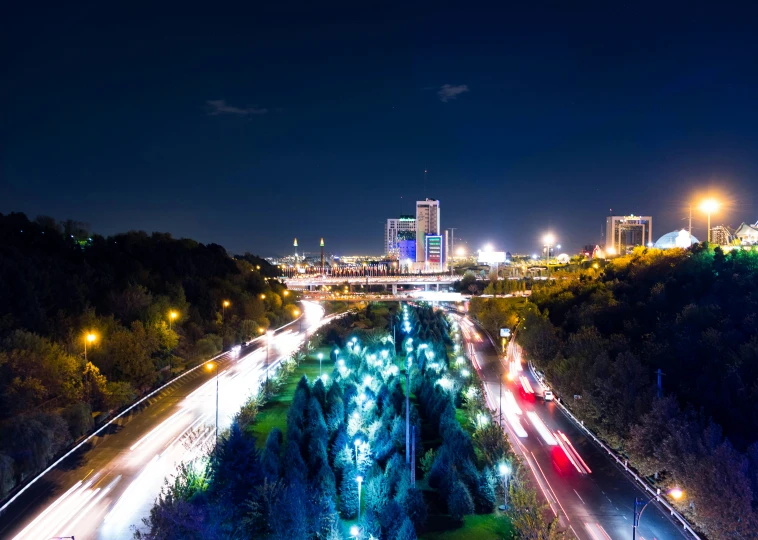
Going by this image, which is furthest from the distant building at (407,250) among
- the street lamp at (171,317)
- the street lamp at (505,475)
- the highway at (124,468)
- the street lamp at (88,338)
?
the street lamp at (505,475)

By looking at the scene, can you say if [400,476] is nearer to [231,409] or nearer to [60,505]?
[60,505]

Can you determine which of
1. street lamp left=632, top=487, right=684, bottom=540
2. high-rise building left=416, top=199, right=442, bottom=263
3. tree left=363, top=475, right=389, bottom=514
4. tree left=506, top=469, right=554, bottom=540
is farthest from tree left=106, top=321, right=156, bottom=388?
high-rise building left=416, top=199, right=442, bottom=263

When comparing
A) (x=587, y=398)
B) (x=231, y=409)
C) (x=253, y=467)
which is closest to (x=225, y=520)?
(x=253, y=467)

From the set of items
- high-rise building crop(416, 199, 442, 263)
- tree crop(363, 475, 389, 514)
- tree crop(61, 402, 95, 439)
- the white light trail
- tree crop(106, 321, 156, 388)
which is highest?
high-rise building crop(416, 199, 442, 263)

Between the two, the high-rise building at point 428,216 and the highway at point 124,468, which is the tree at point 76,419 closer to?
the highway at point 124,468

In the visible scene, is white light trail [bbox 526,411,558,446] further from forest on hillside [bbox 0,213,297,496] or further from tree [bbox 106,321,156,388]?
tree [bbox 106,321,156,388]

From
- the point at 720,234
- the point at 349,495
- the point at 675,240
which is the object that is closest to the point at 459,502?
the point at 349,495
